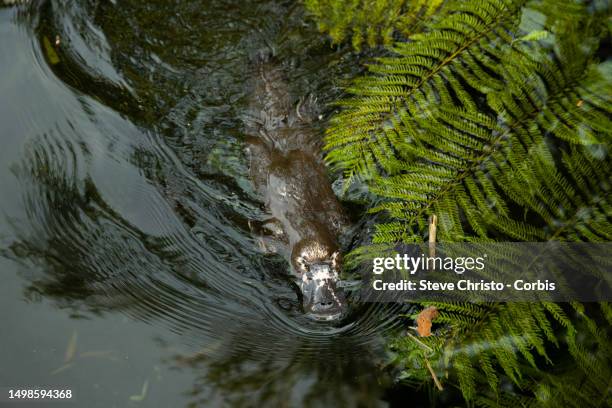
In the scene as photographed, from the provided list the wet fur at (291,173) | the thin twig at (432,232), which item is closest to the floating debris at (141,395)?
the wet fur at (291,173)

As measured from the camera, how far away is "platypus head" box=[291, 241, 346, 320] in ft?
11.8

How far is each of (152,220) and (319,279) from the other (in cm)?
126

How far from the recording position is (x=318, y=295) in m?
3.65

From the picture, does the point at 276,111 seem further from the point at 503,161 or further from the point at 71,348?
the point at 71,348

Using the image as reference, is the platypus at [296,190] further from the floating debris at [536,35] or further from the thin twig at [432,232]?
the floating debris at [536,35]

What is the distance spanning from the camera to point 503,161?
9.34ft

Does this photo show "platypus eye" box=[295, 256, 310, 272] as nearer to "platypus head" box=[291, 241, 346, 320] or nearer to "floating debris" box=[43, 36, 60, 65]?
"platypus head" box=[291, 241, 346, 320]

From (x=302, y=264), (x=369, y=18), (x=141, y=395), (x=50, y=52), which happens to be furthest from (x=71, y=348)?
(x=369, y=18)

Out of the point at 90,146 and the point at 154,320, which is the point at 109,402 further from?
the point at 90,146

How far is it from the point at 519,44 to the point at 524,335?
153 centimetres

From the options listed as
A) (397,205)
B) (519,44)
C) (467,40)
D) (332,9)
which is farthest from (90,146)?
(519,44)

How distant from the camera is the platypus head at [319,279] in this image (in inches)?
142

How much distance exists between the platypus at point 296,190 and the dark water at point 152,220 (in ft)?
0.34

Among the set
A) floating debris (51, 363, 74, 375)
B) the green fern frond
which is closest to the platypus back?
the green fern frond
